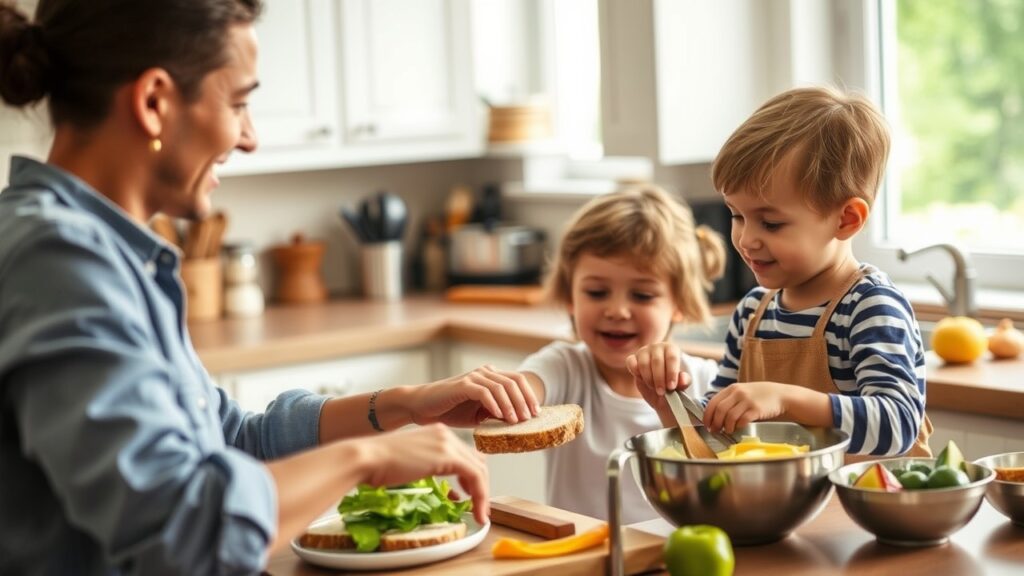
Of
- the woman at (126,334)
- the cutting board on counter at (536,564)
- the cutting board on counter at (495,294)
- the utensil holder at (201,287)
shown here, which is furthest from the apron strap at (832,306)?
the utensil holder at (201,287)

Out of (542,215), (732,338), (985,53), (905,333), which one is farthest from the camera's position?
(542,215)

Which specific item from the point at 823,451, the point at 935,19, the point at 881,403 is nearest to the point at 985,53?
the point at 935,19

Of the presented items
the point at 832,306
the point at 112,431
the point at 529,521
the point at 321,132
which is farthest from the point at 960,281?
the point at 112,431

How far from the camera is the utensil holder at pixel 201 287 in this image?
12.6ft

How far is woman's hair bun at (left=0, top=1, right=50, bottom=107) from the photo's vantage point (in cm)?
129

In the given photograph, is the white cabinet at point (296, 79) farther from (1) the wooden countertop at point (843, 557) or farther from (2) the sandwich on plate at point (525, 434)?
(1) the wooden countertop at point (843, 557)

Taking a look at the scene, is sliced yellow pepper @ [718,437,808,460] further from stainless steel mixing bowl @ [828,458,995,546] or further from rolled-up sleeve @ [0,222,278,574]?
rolled-up sleeve @ [0,222,278,574]

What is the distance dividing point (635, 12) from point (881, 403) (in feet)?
6.23

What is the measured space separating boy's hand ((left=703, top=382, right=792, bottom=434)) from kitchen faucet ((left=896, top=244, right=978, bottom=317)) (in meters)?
1.35

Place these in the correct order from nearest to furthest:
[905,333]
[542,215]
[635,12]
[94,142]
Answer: [94,142] < [905,333] < [635,12] < [542,215]

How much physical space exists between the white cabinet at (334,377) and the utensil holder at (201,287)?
486mm

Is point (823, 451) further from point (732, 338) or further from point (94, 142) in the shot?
point (94, 142)

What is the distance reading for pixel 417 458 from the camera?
4.32 feet

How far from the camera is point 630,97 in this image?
347 cm
